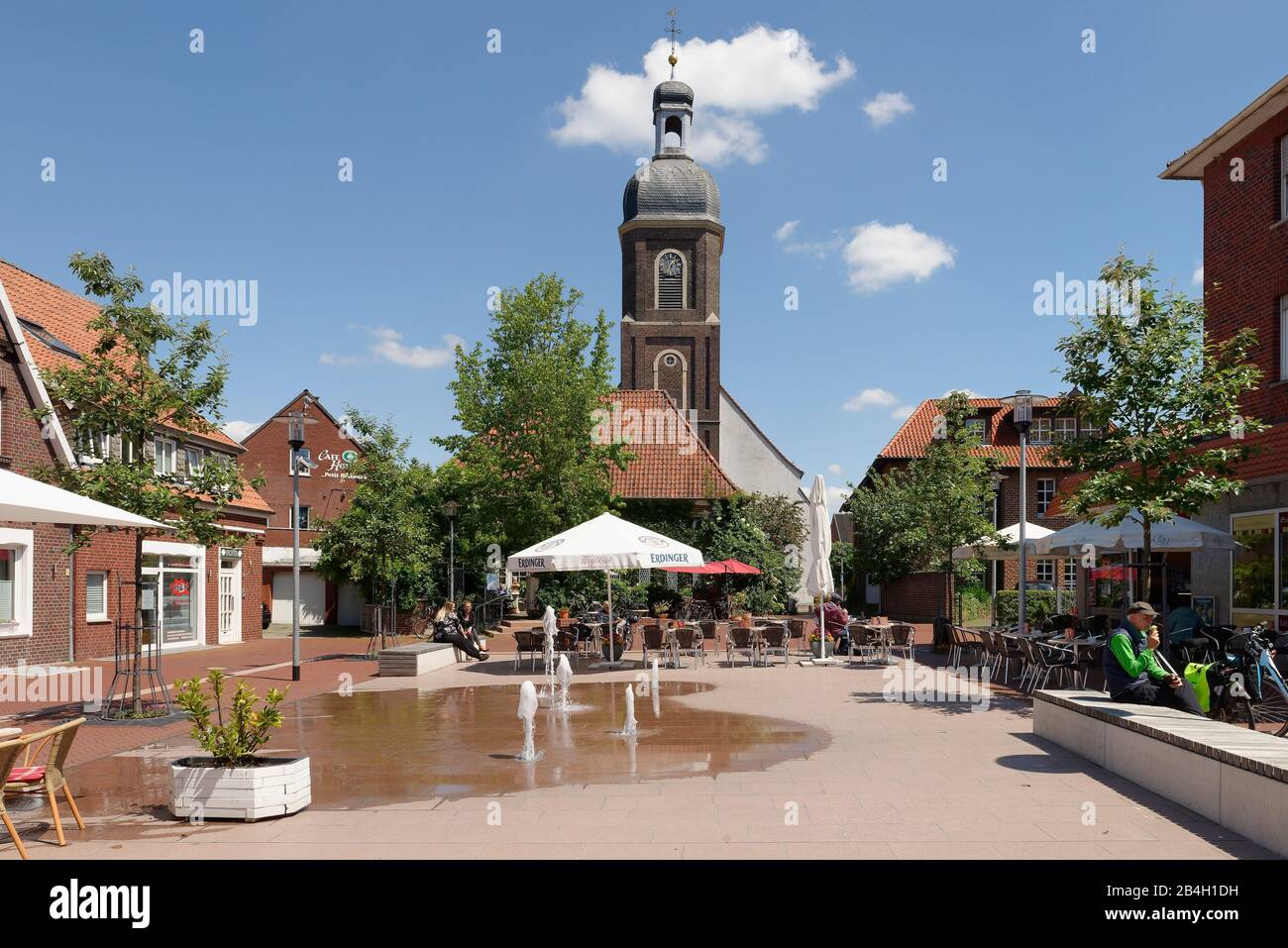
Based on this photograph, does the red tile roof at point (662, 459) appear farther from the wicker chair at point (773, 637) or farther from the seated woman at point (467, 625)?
the wicker chair at point (773, 637)

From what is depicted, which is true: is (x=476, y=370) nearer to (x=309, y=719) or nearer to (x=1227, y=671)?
(x=309, y=719)

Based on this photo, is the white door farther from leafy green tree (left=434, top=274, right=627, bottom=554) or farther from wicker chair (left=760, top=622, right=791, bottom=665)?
wicker chair (left=760, top=622, right=791, bottom=665)

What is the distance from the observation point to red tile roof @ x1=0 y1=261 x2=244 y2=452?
22.0 metres

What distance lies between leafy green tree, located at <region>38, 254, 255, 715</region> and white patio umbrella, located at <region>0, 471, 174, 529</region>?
11.1ft

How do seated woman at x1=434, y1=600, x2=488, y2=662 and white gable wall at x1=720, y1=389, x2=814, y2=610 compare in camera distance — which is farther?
white gable wall at x1=720, y1=389, x2=814, y2=610

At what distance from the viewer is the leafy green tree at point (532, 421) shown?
90.9 feet

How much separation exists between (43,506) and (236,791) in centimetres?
340

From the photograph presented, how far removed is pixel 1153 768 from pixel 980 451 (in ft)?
134

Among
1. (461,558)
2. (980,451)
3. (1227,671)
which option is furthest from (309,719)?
(980,451)

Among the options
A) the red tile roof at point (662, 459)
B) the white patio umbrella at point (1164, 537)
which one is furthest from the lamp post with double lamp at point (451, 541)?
the white patio umbrella at point (1164, 537)

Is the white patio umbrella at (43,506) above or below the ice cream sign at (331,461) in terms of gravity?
below

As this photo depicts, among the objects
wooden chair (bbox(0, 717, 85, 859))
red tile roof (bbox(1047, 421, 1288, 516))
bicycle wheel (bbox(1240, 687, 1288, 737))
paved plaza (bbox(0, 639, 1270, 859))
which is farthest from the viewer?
red tile roof (bbox(1047, 421, 1288, 516))

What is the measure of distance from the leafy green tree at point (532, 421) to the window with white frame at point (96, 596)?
9.34 meters

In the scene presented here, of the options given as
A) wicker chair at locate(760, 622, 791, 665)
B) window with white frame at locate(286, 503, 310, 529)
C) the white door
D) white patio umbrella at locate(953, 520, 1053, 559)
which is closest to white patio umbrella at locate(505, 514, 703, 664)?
wicker chair at locate(760, 622, 791, 665)
